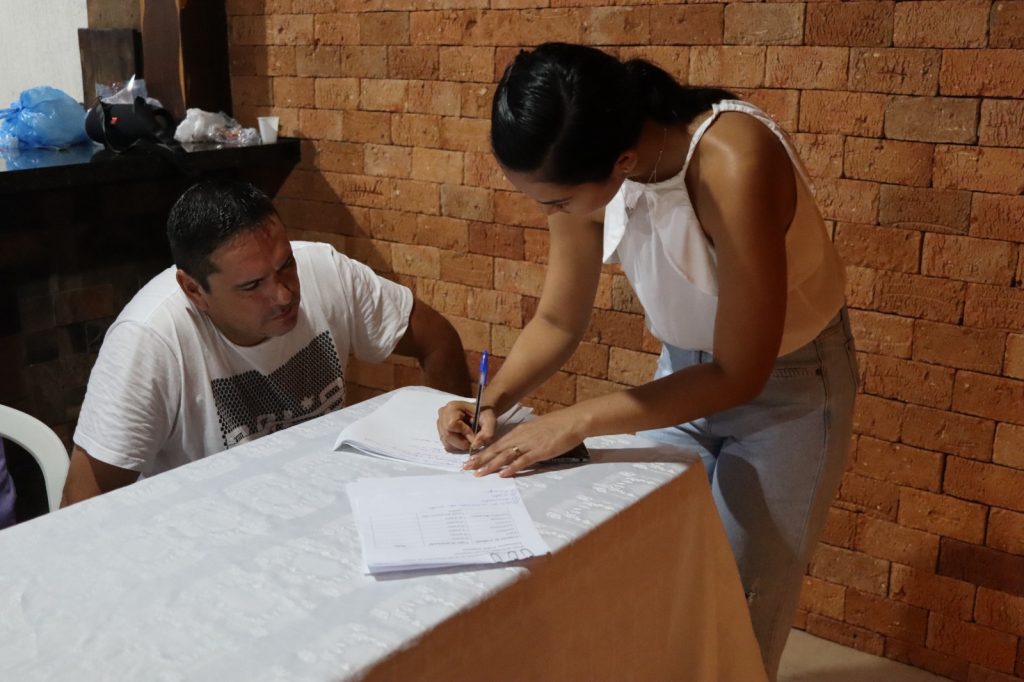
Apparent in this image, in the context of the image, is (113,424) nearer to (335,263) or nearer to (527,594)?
(335,263)

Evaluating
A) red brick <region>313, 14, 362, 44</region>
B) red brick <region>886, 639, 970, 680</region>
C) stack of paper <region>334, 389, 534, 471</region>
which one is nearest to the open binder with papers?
stack of paper <region>334, 389, 534, 471</region>

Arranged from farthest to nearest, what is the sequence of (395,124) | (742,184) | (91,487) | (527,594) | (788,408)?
(395,124) < (91,487) < (788,408) < (742,184) < (527,594)

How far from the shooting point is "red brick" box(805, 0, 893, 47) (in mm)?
2150

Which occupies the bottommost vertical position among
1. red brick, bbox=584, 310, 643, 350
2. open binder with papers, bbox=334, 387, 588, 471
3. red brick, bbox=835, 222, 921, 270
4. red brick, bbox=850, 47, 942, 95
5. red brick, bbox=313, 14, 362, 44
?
red brick, bbox=584, 310, 643, 350

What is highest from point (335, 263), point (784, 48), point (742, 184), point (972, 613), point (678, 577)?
point (784, 48)

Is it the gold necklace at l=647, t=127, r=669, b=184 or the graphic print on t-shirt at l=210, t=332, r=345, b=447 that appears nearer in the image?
the gold necklace at l=647, t=127, r=669, b=184

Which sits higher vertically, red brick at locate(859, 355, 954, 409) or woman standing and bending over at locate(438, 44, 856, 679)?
woman standing and bending over at locate(438, 44, 856, 679)

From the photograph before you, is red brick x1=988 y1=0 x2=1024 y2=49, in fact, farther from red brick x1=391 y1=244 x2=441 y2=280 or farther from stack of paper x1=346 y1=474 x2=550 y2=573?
red brick x1=391 y1=244 x2=441 y2=280

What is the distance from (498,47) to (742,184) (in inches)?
60.0

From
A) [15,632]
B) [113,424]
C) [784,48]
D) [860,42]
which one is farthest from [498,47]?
[15,632]

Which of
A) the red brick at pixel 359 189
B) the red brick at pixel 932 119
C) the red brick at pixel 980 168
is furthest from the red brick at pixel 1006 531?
the red brick at pixel 359 189

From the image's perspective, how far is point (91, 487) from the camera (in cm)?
168

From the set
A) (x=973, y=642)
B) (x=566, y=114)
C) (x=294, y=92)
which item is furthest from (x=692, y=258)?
(x=294, y=92)

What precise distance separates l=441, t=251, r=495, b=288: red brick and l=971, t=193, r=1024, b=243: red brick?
127cm
